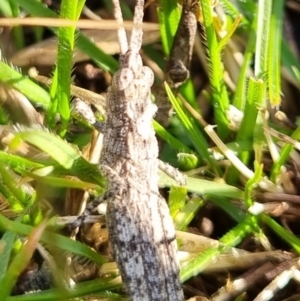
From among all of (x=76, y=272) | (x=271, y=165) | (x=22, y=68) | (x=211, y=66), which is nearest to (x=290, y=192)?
(x=271, y=165)

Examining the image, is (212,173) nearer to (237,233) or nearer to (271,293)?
(237,233)

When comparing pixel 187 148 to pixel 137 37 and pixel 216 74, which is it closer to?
pixel 216 74

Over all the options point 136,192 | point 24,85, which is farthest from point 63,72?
point 136,192

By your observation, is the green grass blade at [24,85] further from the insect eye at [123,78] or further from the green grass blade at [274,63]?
the green grass blade at [274,63]

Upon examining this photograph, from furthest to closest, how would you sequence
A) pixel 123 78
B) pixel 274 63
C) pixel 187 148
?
pixel 187 148 → pixel 274 63 → pixel 123 78

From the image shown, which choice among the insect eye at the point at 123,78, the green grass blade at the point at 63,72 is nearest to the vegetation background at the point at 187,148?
the green grass blade at the point at 63,72

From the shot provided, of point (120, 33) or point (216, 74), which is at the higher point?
point (120, 33)

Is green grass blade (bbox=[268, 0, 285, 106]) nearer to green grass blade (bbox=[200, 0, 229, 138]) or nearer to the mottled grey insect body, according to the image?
green grass blade (bbox=[200, 0, 229, 138])

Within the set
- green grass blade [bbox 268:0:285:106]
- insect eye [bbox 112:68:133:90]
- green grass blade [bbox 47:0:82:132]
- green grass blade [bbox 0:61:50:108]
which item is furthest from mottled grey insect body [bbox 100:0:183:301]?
green grass blade [bbox 268:0:285:106]
